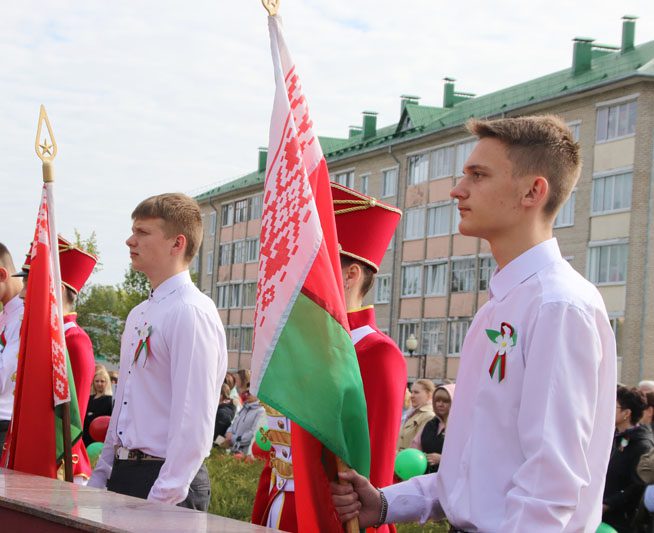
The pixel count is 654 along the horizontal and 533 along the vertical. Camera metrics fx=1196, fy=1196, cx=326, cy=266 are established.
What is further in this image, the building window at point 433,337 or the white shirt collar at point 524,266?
the building window at point 433,337

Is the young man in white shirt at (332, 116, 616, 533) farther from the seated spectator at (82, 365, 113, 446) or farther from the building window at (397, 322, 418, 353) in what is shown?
the building window at (397, 322, 418, 353)

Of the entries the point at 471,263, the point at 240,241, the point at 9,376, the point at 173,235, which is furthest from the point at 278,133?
the point at 240,241

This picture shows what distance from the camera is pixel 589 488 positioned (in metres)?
3.30

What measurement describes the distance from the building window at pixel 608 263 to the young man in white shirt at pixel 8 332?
3545cm

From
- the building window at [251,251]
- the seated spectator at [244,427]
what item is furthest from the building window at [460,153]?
the seated spectator at [244,427]

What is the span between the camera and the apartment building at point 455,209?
137 feet

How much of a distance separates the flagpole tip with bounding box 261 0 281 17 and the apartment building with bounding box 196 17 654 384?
1006 inches

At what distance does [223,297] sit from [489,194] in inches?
2985

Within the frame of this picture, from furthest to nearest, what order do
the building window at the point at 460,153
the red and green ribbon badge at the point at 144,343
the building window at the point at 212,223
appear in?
the building window at the point at 212,223 < the building window at the point at 460,153 < the red and green ribbon badge at the point at 144,343

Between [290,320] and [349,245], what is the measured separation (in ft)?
3.81

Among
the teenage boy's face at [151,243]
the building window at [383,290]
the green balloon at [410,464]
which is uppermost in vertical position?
the building window at [383,290]

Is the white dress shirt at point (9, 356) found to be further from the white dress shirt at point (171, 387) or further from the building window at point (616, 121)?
the building window at point (616, 121)

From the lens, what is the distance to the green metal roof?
44.0m

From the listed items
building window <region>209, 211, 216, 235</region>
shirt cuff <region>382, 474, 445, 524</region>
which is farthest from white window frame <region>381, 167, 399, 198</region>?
shirt cuff <region>382, 474, 445, 524</region>
